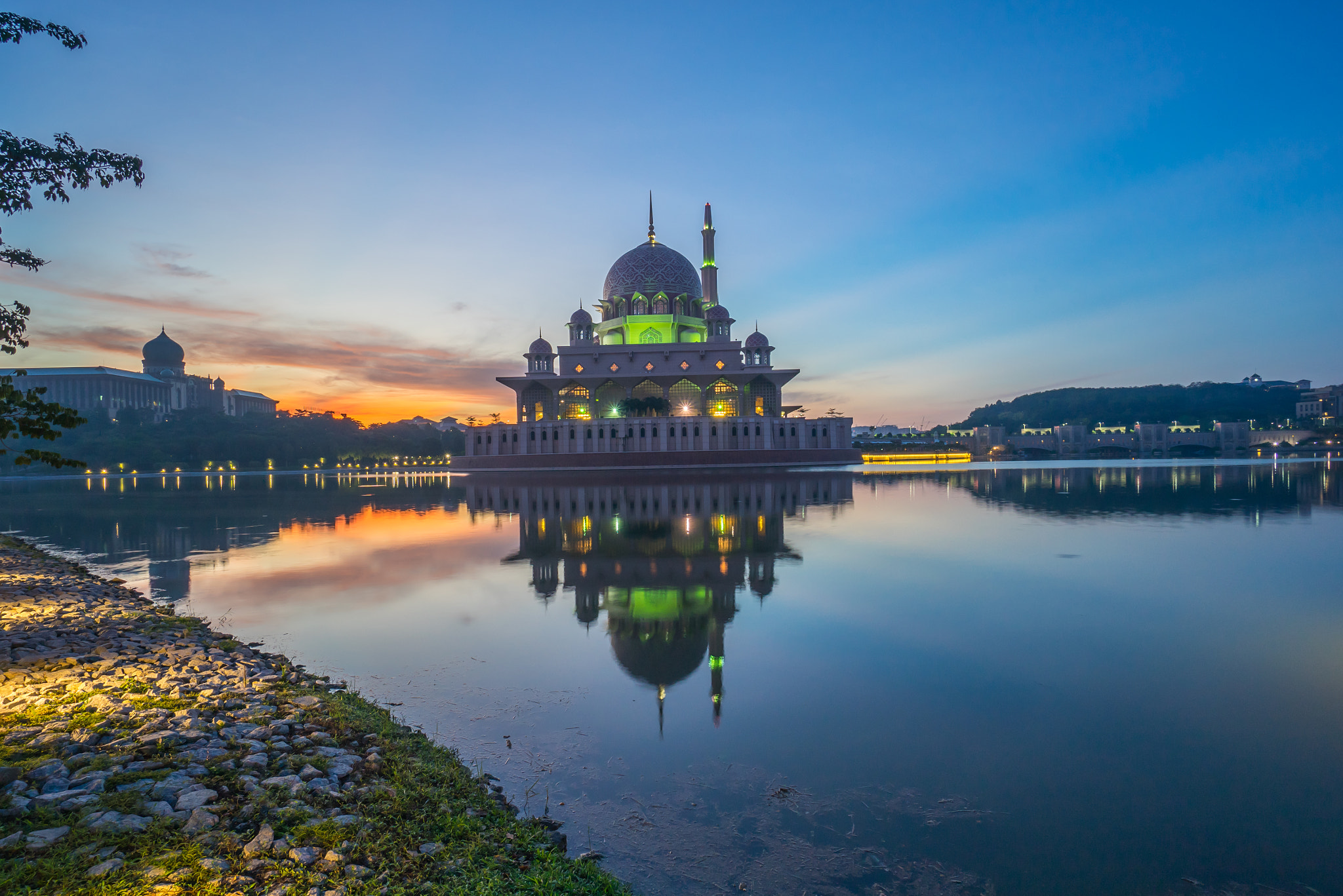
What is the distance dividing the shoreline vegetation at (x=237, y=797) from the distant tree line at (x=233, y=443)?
237ft

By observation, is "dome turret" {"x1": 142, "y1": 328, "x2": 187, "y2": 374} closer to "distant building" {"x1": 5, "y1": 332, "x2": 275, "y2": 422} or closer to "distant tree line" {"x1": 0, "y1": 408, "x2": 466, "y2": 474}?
"distant building" {"x1": 5, "y1": 332, "x2": 275, "y2": 422}

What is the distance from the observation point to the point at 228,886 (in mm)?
3145

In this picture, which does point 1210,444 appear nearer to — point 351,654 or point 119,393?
point 351,654

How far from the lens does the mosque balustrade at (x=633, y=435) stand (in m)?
56.3

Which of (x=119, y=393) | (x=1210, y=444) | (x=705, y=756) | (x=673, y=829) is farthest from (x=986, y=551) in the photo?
(x=119, y=393)

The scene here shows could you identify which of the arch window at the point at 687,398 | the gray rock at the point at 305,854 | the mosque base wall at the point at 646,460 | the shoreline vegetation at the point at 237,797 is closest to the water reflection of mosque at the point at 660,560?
the shoreline vegetation at the point at 237,797

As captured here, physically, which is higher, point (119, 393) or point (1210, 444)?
point (119, 393)

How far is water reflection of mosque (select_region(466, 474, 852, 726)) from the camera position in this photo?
738 cm

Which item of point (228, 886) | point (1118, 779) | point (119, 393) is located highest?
point (119, 393)

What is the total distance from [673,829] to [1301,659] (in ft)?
22.5

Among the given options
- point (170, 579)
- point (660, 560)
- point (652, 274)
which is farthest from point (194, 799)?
point (652, 274)

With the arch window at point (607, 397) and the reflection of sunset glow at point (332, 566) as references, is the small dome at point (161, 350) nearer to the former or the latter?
the arch window at point (607, 397)

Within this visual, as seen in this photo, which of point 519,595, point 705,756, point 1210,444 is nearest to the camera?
point 705,756

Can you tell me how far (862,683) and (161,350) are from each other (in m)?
150
